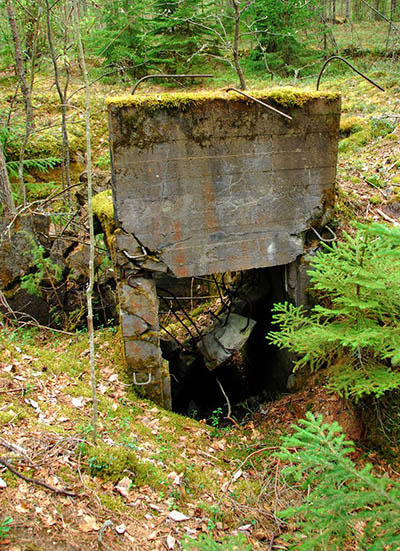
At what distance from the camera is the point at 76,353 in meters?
5.90

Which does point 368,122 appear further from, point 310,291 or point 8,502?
point 8,502

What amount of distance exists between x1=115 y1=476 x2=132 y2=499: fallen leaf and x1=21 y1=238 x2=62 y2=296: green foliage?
444cm

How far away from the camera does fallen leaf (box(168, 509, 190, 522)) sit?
323cm

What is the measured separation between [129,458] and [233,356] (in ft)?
10.9

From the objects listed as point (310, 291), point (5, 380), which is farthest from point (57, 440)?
point (310, 291)

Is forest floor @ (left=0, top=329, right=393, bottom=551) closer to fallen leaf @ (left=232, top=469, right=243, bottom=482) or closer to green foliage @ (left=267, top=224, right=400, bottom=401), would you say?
fallen leaf @ (left=232, top=469, right=243, bottom=482)

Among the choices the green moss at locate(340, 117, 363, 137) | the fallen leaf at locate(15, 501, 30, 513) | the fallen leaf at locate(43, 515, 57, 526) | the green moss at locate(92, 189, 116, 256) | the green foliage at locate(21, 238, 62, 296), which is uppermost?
the green moss at locate(340, 117, 363, 137)

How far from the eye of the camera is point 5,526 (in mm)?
2426

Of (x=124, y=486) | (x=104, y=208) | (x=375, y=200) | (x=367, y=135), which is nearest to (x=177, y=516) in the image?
(x=124, y=486)

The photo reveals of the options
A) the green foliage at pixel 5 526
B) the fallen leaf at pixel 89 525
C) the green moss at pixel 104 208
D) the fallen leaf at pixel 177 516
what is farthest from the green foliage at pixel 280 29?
the green foliage at pixel 5 526

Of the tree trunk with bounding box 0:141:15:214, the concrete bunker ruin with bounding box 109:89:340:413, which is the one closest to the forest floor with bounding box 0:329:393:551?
the concrete bunker ruin with bounding box 109:89:340:413

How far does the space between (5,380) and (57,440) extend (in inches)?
41.8

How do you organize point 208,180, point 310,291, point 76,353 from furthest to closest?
point 76,353 < point 310,291 < point 208,180

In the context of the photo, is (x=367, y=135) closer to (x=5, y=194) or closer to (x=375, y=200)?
(x=375, y=200)
